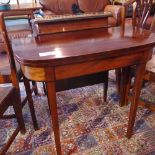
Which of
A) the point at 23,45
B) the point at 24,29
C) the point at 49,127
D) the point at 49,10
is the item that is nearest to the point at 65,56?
the point at 23,45

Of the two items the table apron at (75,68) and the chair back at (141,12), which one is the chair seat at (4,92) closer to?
the table apron at (75,68)

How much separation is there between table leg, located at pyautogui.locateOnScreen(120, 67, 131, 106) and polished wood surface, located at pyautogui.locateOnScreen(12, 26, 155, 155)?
41 centimetres

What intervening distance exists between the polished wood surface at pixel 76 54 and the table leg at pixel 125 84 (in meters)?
0.41

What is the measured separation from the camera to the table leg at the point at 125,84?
1.62m

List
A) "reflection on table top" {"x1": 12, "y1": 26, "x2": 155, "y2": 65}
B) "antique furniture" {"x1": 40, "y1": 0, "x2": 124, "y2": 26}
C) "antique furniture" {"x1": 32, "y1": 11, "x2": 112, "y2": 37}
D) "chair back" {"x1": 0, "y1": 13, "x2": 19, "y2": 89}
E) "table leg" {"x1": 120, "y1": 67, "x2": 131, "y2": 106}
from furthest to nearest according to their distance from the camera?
"antique furniture" {"x1": 40, "y1": 0, "x2": 124, "y2": 26} → "table leg" {"x1": 120, "y1": 67, "x2": 131, "y2": 106} → "antique furniture" {"x1": 32, "y1": 11, "x2": 112, "y2": 37} → "chair back" {"x1": 0, "y1": 13, "x2": 19, "y2": 89} → "reflection on table top" {"x1": 12, "y1": 26, "x2": 155, "y2": 65}

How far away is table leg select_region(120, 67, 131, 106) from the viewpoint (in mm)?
1625

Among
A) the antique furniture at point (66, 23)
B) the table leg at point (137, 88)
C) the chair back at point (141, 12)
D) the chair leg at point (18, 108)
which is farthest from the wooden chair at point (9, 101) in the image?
the chair back at point (141, 12)

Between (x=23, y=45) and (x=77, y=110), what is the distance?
936 mm

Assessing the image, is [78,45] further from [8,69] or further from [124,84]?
[124,84]

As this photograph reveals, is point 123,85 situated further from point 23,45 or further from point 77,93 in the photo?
point 23,45

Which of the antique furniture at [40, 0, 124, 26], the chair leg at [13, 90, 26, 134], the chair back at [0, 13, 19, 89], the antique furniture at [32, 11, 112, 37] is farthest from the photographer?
the antique furniture at [40, 0, 124, 26]

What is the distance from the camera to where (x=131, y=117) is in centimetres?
136

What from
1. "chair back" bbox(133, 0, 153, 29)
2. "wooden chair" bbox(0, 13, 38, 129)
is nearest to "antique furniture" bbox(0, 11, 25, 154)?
"wooden chair" bbox(0, 13, 38, 129)

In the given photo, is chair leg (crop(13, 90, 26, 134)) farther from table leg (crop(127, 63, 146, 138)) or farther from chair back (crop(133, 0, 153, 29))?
chair back (crop(133, 0, 153, 29))
